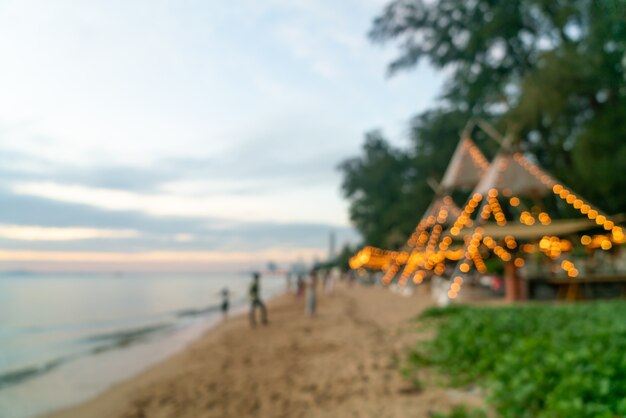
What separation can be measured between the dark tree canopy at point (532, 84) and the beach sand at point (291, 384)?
4173mm

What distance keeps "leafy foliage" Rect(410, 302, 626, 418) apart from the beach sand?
1.53ft

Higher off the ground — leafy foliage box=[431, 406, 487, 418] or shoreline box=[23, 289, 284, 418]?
leafy foliage box=[431, 406, 487, 418]

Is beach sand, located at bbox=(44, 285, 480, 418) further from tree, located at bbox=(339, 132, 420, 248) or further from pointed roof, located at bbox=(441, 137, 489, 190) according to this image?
tree, located at bbox=(339, 132, 420, 248)

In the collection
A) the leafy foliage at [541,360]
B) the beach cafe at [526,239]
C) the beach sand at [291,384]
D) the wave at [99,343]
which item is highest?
the beach cafe at [526,239]

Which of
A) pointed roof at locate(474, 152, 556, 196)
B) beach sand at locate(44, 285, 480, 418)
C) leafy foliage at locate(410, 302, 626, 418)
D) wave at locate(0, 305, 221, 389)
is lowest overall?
wave at locate(0, 305, 221, 389)

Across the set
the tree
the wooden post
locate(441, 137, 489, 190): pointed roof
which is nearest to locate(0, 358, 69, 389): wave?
the wooden post

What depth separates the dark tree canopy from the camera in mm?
13188

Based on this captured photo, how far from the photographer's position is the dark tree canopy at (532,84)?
1319cm

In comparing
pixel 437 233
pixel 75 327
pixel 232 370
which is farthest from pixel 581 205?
pixel 75 327

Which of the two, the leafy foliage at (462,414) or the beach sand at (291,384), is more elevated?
the leafy foliage at (462,414)

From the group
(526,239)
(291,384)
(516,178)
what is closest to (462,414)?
(291,384)

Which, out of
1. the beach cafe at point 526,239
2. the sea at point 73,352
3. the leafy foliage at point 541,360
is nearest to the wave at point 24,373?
the sea at point 73,352

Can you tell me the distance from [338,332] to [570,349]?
276 inches

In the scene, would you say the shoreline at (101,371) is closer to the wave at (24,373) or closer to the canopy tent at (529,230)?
the wave at (24,373)
